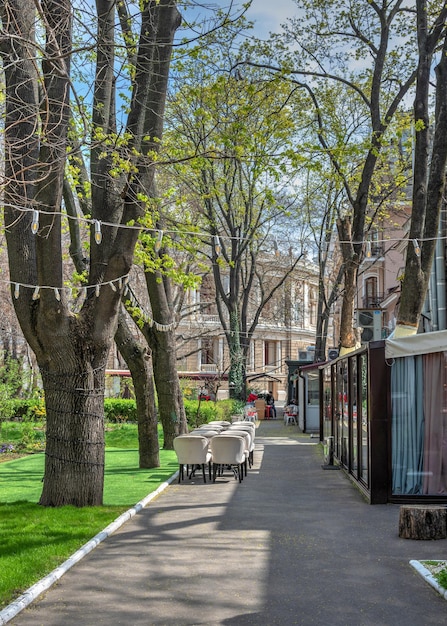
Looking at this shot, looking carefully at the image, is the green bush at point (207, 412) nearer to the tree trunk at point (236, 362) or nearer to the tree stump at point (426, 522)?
the tree trunk at point (236, 362)

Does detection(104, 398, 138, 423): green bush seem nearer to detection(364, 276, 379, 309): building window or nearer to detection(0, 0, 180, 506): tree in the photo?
detection(0, 0, 180, 506): tree

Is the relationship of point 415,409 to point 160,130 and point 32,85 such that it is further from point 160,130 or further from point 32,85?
point 32,85

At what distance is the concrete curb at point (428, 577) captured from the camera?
21.3 feet

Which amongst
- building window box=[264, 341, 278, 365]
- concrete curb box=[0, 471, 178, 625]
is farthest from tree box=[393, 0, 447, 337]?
building window box=[264, 341, 278, 365]

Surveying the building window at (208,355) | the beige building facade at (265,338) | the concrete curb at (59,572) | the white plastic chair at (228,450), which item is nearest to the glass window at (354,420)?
the white plastic chair at (228,450)

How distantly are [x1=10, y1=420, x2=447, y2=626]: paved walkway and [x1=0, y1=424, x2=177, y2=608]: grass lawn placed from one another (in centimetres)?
31

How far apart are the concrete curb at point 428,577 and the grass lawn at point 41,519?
141 inches

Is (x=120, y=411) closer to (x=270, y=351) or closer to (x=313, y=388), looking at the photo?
(x=313, y=388)

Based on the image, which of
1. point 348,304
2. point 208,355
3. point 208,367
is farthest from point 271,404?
point 348,304

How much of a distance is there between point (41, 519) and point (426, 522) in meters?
4.97

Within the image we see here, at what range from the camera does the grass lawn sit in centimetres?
725

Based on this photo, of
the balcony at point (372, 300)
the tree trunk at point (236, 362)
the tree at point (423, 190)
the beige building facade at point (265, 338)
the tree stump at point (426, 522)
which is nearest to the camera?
the tree stump at point (426, 522)

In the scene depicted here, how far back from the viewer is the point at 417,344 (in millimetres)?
11688

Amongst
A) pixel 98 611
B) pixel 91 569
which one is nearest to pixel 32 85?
pixel 91 569
